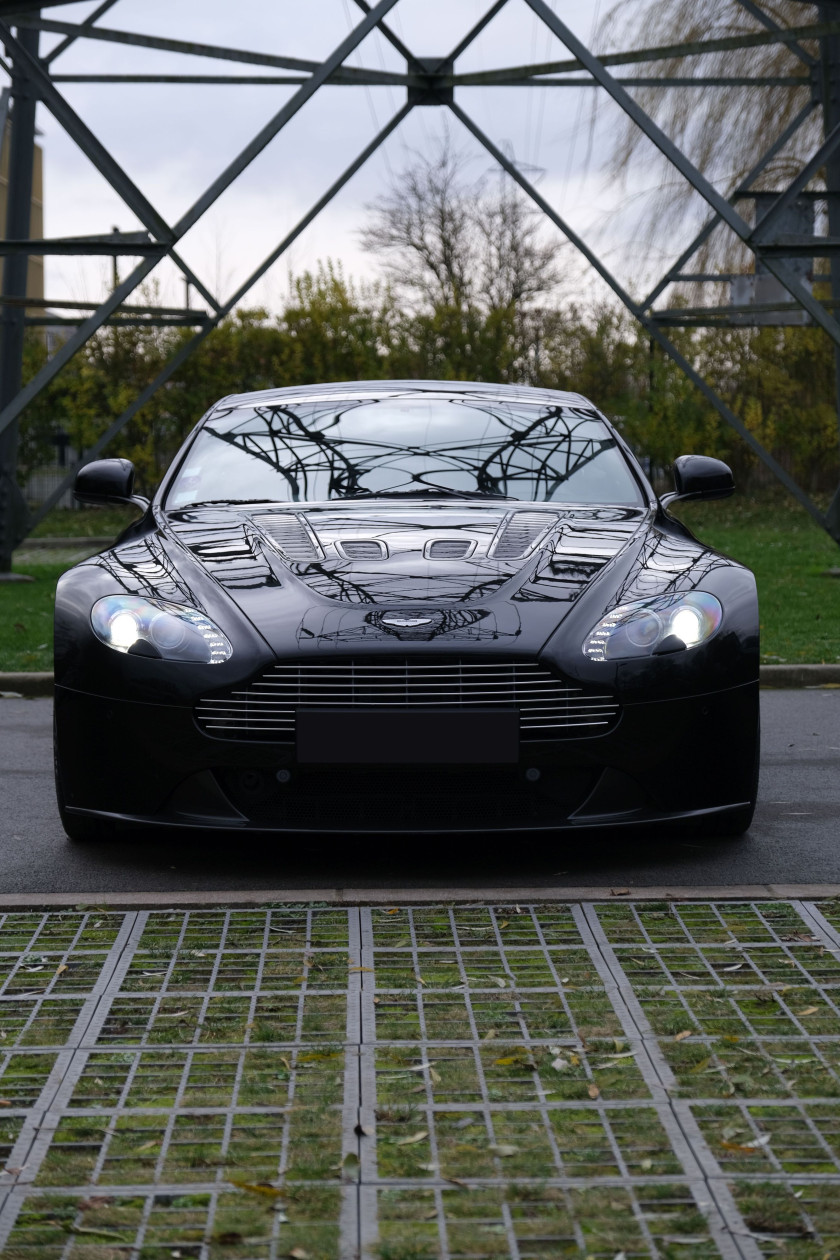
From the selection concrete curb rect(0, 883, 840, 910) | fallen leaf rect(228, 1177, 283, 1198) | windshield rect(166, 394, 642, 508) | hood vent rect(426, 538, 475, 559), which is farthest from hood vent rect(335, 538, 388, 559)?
fallen leaf rect(228, 1177, 283, 1198)

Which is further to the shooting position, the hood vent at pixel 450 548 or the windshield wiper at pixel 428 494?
the windshield wiper at pixel 428 494

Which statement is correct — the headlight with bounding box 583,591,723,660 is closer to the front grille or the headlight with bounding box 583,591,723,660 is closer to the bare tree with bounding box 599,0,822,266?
the front grille

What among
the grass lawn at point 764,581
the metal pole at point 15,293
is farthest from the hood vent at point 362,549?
the metal pole at point 15,293

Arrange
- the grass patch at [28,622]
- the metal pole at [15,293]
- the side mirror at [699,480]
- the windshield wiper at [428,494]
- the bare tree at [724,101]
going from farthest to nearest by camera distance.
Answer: the bare tree at [724,101], the metal pole at [15,293], the grass patch at [28,622], the side mirror at [699,480], the windshield wiper at [428,494]

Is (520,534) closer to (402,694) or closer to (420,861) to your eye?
(402,694)

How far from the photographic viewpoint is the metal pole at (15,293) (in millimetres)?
13359

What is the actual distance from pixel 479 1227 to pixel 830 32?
9986mm

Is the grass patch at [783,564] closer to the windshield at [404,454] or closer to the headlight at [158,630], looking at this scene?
the windshield at [404,454]

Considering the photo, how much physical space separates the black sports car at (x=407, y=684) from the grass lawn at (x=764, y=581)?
4.06 m

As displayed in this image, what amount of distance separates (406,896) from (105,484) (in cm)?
223

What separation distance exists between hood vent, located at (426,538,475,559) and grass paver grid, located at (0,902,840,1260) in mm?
1193

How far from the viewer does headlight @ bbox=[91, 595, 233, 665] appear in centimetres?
434

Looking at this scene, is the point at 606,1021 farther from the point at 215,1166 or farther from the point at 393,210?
the point at 393,210

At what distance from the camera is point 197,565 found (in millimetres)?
4777
